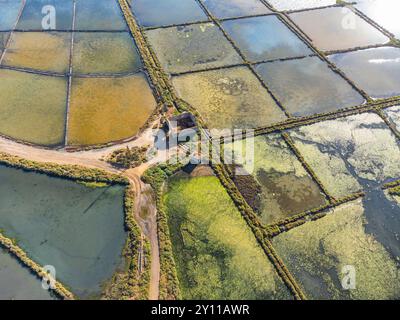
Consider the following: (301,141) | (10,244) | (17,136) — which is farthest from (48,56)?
(301,141)

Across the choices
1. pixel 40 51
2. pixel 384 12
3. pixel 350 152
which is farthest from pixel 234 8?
pixel 350 152

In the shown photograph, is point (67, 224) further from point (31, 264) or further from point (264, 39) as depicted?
point (264, 39)

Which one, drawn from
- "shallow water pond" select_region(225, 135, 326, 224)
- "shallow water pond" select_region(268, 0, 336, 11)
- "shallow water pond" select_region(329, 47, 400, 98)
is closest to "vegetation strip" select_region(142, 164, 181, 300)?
"shallow water pond" select_region(225, 135, 326, 224)

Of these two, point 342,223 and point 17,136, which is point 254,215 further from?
point 17,136

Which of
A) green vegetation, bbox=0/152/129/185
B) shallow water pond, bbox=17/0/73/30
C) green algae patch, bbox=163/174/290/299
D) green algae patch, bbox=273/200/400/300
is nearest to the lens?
green algae patch, bbox=163/174/290/299

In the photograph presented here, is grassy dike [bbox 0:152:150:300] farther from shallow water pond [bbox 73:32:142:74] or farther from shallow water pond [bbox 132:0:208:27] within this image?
shallow water pond [bbox 132:0:208:27]

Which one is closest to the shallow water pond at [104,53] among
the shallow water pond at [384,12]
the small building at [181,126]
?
the small building at [181,126]
